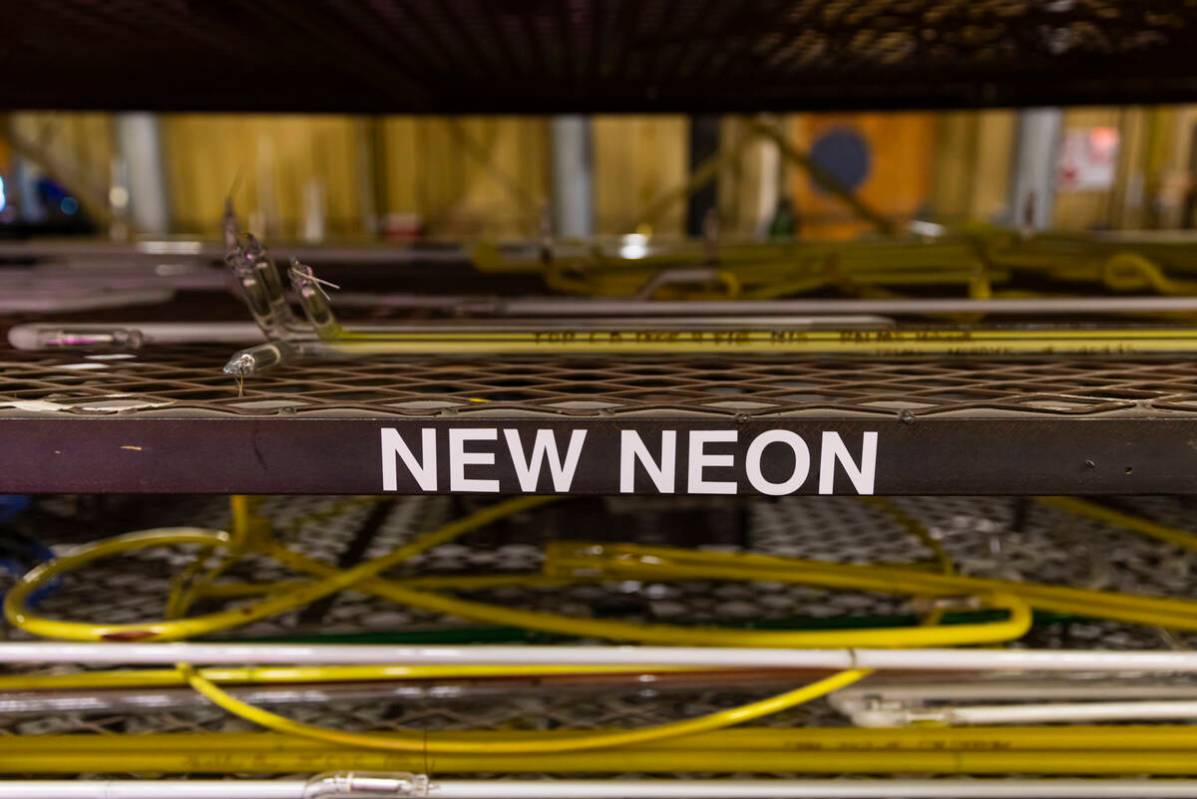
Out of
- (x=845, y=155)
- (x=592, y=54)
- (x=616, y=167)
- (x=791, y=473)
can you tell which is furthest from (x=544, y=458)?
(x=845, y=155)

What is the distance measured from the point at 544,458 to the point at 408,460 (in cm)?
9

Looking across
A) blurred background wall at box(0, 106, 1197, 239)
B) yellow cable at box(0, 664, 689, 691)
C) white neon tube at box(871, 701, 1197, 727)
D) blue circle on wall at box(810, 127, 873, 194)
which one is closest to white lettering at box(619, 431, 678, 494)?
yellow cable at box(0, 664, 689, 691)

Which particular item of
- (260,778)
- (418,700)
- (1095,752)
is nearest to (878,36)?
(1095,752)

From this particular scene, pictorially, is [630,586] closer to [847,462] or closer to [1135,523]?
[847,462]

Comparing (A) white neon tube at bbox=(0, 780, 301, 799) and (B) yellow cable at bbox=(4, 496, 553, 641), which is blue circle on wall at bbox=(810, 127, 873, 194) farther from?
(A) white neon tube at bbox=(0, 780, 301, 799)

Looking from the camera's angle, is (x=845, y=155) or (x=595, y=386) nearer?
(x=595, y=386)

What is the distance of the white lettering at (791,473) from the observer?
0.51 m

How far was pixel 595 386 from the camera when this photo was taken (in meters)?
0.60

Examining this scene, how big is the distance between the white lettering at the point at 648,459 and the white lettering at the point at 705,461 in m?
0.01

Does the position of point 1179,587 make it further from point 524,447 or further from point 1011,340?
point 524,447

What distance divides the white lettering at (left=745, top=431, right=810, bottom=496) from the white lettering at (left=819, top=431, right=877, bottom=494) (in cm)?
1

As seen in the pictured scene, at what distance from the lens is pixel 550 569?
2.84 ft

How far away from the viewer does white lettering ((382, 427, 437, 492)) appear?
1.68 feet

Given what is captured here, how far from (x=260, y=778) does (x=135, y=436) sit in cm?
38
